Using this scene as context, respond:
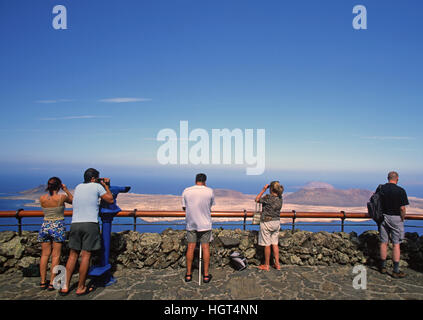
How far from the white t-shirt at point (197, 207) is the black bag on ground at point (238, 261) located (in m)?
1.31

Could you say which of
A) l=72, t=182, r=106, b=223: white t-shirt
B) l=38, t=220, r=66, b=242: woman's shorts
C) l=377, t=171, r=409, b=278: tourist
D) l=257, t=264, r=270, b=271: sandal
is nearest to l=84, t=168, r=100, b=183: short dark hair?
l=72, t=182, r=106, b=223: white t-shirt

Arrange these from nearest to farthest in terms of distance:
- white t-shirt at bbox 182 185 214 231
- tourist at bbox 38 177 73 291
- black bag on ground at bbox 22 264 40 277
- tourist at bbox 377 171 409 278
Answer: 1. tourist at bbox 38 177 73 291
2. white t-shirt at bbox 182 185 214 231
3. black bag on ground at bbox 22 264 40 277
4. tourist at bbox 377 171 409 278

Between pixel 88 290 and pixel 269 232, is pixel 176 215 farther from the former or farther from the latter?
pixel 88 290

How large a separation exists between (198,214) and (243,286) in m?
1.60

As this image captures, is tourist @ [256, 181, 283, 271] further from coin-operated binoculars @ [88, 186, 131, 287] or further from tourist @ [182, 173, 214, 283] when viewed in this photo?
coin-operated binoculars @ [88, 186, 131, 287]

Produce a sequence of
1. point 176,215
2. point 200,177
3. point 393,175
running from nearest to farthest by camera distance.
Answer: point 200,177 → point 393,175 → point 176,215

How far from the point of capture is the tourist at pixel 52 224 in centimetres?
475

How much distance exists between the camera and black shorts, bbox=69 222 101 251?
4.52 m

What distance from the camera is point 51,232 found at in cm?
480

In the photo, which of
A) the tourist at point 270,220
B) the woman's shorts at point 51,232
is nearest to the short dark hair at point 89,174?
the woman's shorts at point 51,232

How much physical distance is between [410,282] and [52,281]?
267 inches

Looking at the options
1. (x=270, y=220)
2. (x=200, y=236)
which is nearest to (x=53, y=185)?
(x=200, y=236)
